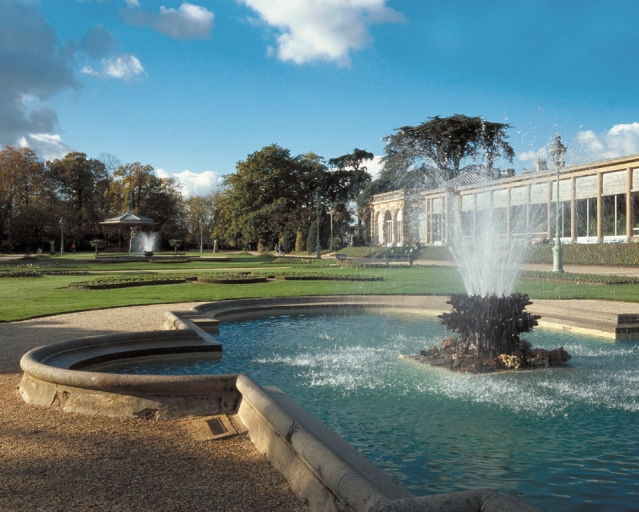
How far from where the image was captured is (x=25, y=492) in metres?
3.63

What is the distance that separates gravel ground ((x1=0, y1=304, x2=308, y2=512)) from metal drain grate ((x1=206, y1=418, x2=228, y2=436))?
19cm

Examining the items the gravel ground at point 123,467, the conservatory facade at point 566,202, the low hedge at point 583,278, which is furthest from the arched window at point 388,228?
the gravel ground at point 123,467

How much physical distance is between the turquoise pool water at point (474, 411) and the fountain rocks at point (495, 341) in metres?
0.27

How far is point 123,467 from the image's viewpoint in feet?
13.5

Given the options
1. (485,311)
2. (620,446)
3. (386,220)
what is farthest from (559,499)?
(386,220)

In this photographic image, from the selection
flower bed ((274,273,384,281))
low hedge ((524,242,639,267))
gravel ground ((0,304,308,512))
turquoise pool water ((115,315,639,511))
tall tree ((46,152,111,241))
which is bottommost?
turquoise pool water ((115,315,639,511))

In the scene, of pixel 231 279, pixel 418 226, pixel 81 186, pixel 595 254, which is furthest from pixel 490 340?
pixel 81 186

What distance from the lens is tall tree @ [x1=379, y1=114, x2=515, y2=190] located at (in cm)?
5097

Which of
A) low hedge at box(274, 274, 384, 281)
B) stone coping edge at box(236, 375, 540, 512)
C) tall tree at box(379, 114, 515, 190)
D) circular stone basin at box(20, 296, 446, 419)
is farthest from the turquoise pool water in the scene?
tall tree at box(379, 114, 515, 190)

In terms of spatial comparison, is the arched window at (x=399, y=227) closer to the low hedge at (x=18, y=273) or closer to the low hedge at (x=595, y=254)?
the low hedge at (x=595, y=254)

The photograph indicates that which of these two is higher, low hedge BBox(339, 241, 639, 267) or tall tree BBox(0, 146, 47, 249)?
tall tree BBox(0, 146, 47, 249)

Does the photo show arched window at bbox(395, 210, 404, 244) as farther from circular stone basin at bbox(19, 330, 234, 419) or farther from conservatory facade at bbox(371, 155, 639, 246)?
circular stone basin at bbox(19, 330, 234, 419)

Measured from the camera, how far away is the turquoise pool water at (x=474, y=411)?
4.34 meters

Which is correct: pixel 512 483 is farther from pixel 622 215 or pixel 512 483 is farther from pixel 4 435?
pixel 622 215
